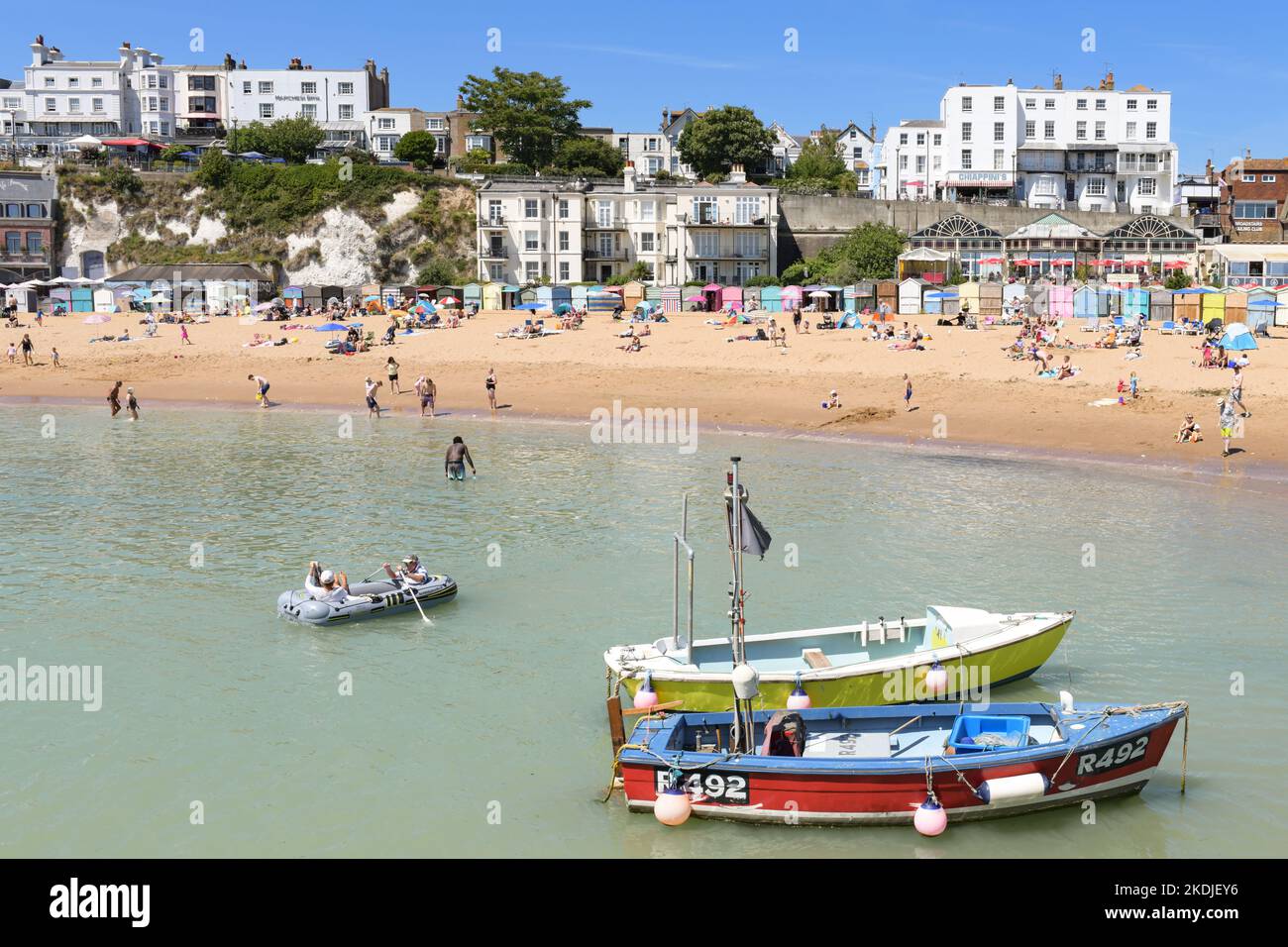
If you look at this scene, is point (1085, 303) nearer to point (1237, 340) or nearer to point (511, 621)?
point (1237, 340)

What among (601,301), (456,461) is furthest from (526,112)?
(456,461)

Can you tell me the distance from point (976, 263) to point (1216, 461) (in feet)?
148

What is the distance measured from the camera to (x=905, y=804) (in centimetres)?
1383

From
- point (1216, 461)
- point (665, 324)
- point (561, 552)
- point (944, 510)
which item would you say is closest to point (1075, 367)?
point (1216, 461)

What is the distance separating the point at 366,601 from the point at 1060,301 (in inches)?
1755

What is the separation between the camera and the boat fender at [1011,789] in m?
13.8

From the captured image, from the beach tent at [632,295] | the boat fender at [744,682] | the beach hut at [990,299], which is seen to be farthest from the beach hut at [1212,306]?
the boat fender at [744,682]

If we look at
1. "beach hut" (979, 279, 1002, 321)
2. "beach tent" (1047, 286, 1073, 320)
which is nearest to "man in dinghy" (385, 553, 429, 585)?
"beach hut" (979, 279, 1002, 321)

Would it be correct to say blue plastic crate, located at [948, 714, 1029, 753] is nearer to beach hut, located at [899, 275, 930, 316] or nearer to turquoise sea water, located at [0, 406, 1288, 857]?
turquoise sea water, located at [0, 406, 1288, 857]

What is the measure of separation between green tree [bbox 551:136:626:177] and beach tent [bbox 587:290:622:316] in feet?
101

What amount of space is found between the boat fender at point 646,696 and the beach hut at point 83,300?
61327 mm

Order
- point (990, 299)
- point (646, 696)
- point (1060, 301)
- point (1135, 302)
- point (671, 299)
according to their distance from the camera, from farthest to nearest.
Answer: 1. point (671, 299)
2. point (990, 299)
3. point (1060, 301)
4. point (1135, 302)
5. point (646, 696)

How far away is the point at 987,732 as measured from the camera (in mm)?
14750
